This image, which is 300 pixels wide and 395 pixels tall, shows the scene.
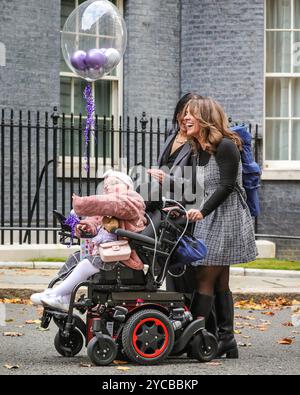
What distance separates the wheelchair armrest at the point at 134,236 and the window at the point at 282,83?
9.69 m

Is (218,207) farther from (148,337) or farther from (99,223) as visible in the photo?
(148,337)

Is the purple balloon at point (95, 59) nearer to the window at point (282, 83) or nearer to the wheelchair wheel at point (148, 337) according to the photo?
the window at point (282, 83)

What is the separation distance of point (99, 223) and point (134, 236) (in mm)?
370

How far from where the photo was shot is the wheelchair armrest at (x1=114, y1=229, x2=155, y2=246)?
668cm

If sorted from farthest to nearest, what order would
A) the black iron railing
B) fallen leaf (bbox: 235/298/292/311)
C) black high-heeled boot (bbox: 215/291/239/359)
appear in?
the black iron railing → fallen leaf (bbox: 235/298/292/311) → black high-heeled boot (bbox: 215/291/239/359)

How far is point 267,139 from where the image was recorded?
16297 mm

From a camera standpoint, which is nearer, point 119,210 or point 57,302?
point 119,210

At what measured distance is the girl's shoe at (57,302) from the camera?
22.4 ft

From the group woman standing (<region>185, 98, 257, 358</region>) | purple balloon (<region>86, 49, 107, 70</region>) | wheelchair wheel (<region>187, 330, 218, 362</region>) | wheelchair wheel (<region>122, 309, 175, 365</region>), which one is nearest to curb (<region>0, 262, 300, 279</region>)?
purple balloon (<region>86, 49, 107, 70</region>)

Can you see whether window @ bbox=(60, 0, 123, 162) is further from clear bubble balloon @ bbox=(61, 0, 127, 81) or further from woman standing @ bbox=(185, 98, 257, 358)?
woman standing @ bbox=(185, 98, 257, 358)

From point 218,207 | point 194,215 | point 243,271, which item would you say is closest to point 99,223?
point 194,215

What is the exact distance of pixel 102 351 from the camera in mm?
6641

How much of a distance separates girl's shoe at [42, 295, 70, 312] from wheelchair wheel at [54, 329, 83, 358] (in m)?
0.29
